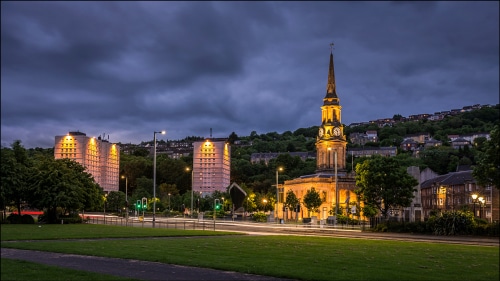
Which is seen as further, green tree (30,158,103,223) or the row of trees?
green tree (30,158,103,223)

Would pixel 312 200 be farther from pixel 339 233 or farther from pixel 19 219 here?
pixel 19 219

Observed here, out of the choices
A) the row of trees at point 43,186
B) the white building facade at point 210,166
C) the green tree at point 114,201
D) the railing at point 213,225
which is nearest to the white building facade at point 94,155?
the white building facade at point 210,166

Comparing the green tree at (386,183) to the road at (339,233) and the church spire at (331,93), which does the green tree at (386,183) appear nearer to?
the road at (339,233)

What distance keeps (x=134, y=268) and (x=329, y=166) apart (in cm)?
11088

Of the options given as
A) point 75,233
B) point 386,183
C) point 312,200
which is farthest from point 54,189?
point 312,200

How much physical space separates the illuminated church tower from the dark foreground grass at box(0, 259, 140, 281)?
106615mm

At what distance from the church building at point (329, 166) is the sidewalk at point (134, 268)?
Answer: 3777 inches

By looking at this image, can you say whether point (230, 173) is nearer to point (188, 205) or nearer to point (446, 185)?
point (188, 205)

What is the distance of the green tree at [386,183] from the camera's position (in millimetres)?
60031

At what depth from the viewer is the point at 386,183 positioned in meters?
60.3

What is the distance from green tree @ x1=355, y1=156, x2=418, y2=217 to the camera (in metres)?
60.0

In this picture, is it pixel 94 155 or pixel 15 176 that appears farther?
pixel 94 155

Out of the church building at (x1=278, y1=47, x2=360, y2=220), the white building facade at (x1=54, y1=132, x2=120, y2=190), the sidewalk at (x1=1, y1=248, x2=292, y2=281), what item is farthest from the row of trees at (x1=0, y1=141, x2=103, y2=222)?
the white building facade at (x1=54, y1=132, x2=120, y2=190)

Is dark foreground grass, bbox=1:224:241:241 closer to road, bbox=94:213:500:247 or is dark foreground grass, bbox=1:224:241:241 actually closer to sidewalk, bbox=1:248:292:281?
road, bbox=94:213:500:247
